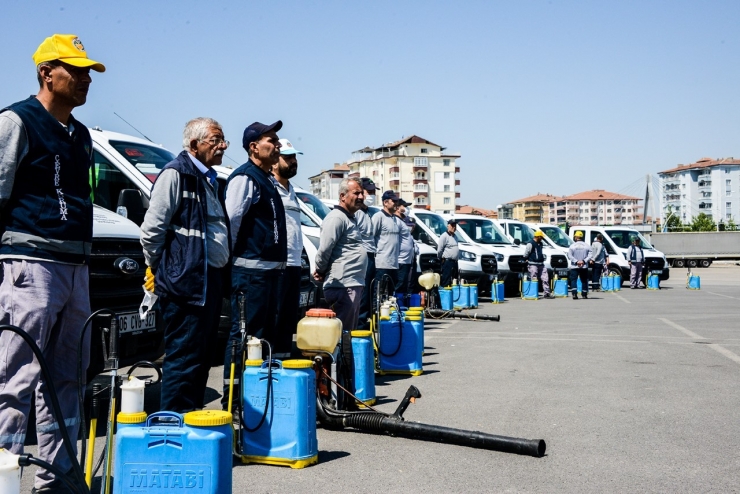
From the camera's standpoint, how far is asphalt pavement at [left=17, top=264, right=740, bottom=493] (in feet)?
16.2

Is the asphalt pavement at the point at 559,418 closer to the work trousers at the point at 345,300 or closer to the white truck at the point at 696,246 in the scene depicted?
the work trousers at the point at 345,300

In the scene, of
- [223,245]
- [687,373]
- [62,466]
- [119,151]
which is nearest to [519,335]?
[687,373]

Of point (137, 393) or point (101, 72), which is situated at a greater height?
point (101, 72)

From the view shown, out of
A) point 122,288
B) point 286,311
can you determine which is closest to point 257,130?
point 286,311

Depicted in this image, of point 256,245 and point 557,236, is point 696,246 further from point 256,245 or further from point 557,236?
point 256,245

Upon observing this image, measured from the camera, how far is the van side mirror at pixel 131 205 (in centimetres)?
Answer: 725

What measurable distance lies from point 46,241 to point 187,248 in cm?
98

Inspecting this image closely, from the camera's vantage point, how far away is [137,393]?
13.1 feet

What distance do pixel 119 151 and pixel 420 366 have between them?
402 cm

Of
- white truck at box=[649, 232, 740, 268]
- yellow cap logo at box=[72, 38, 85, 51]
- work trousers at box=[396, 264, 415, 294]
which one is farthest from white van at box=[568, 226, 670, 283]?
white truck at box=[649, 232, 740, 268]

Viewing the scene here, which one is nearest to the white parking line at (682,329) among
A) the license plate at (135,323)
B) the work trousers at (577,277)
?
the work trousers at (577,277)

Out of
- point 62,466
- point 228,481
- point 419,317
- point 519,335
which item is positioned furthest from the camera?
point 519,335

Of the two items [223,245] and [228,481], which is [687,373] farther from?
[228,481]

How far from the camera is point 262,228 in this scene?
613cm
